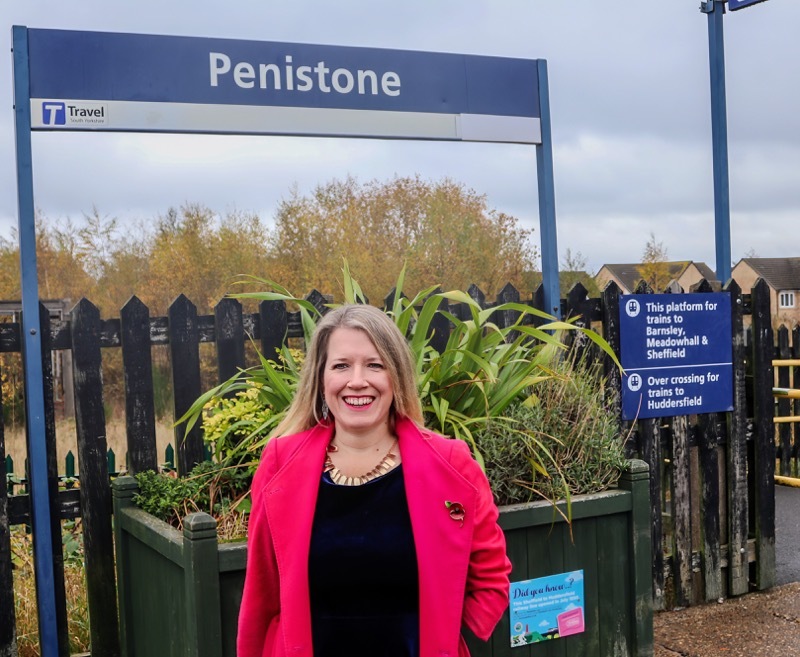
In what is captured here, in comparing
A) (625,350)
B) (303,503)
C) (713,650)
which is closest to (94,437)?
(303,503)

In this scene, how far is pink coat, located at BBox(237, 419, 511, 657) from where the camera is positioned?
2.47 meters

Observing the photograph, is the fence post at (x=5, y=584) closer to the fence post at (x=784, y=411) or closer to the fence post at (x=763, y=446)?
the fence post at (x=763, y=446)

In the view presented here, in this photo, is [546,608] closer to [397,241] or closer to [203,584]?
[203,584]

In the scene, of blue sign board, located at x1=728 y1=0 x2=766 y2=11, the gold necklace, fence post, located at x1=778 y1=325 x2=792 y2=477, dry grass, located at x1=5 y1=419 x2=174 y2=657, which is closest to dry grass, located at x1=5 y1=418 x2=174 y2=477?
dry grass, located at x1=5 y1=419 x2=174 y2=657

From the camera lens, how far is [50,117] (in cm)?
423

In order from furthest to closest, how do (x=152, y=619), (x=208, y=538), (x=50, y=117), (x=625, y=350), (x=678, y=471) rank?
(x=678, y=471) → (x=625, y=350) → (x=50, y=117) → (x=152, y=619) → (x=208, y=538)

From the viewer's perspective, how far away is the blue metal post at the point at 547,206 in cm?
521

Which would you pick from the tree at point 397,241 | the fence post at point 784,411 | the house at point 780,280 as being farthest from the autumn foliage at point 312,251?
the house at point 780,280

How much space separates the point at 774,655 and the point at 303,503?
3.62m

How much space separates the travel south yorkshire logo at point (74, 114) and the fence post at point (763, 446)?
13.4 feet

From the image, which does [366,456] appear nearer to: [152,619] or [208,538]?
[208,538]

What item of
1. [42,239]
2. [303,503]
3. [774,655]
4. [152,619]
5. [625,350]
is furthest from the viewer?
[42,239]

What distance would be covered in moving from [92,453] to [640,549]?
8.12 feet

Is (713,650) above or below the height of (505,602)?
below
